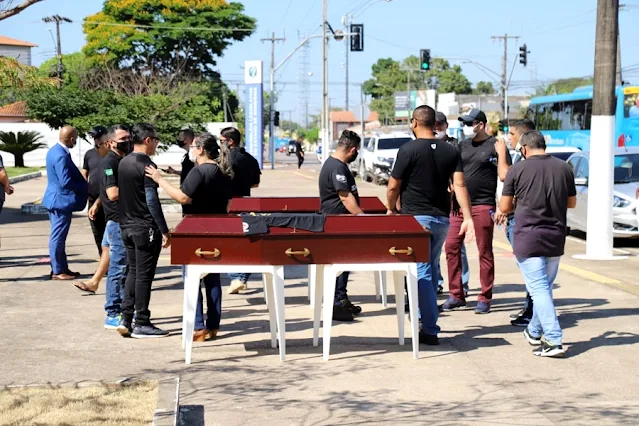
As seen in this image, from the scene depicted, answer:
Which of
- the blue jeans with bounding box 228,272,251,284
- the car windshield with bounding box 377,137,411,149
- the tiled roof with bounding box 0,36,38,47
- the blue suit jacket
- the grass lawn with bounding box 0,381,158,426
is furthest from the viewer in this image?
the tiled roof with bounding box 0,36,38,47

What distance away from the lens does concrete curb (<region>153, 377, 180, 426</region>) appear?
19.3ft

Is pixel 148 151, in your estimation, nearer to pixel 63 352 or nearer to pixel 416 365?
pixel 63 352

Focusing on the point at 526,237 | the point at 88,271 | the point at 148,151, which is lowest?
the point at 88,271

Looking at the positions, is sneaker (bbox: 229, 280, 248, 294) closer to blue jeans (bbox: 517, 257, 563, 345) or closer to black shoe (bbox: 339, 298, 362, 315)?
black shoe (bbox: 339, 298, 362, 315)

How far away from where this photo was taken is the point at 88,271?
13344 millimetres

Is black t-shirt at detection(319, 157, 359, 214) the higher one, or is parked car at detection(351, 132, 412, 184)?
black t-shirt at detection(319, 157, 359, 214)

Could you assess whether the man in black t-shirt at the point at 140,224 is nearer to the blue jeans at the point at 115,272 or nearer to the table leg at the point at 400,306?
the blue jeans at the point at 115,272

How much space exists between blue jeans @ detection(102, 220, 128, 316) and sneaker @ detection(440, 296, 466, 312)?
3.23 metres

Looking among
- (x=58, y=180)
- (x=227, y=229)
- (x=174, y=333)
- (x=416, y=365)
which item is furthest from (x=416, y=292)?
(x=58, y=180)

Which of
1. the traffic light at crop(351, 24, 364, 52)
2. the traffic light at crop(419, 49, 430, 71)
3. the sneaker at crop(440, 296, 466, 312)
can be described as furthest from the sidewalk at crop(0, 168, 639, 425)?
the traffic light at crop(419, 49, 430, 71)

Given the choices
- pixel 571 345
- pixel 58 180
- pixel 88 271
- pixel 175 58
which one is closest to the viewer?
pixel 571 345

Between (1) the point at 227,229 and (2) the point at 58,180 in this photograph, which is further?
(2) the point at 58,180

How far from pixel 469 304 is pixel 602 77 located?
5365 millimetres

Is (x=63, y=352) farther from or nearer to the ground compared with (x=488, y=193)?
nearer to the ground
